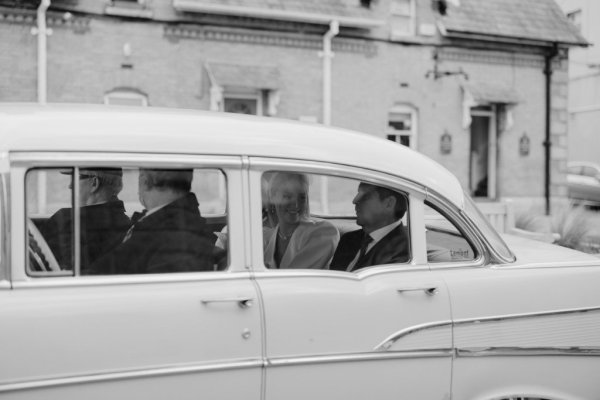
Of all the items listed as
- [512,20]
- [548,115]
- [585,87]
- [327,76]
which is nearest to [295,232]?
[327,76]

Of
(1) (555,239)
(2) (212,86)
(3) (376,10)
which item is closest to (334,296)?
(1) (555,239)

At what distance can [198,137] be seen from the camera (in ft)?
9.04

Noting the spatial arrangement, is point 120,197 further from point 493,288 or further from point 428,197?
point 493,288

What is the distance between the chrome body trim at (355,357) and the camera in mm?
2682

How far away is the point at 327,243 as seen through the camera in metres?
3.26

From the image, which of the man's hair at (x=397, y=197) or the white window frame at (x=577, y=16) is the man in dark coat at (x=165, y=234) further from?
the white window frame at (x=577, y=16)

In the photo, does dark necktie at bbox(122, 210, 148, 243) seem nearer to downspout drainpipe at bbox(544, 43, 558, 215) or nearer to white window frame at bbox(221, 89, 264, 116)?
white window frame at bbox(221, 89, 264, 116)

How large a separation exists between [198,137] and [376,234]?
3.22 feet

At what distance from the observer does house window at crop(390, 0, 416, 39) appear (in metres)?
16.1

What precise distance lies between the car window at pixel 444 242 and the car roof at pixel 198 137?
0.16 meters

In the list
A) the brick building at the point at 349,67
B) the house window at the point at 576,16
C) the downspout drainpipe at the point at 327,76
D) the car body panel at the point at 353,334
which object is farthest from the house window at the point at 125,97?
the house window at the point at 576,16

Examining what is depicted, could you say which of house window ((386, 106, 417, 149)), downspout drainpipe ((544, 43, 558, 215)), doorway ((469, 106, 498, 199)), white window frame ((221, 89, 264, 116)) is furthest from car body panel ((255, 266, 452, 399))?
downspout drainpipe ((544, 43, 558, 215))

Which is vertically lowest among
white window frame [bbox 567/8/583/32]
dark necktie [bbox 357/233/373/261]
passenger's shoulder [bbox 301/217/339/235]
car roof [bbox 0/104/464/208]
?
dark necktie [bbox 357/233/373/261]

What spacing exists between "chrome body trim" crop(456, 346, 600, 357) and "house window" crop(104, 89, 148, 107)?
1164 cm
